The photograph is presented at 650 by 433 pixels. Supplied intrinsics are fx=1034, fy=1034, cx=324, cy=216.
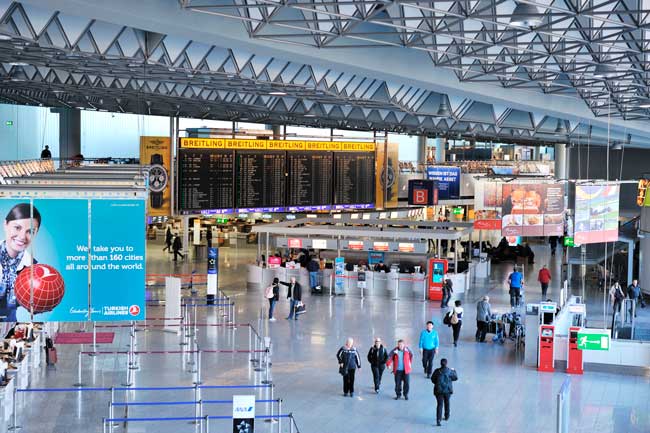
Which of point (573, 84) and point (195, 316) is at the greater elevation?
point (573, 84)

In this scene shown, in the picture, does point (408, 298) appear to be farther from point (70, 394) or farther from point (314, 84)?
point (70, 394)

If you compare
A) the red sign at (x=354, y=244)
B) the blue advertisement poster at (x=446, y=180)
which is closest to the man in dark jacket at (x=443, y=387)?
the red sign at (x=354, y=244)

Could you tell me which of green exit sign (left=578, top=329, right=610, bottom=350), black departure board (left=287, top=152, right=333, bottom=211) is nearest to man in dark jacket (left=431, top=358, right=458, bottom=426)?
green exit sign (left=578, top=329, right=610, bottom=350)

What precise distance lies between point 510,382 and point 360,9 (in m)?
7.23

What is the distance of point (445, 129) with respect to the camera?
39.7 metres

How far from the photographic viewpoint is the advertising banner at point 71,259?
36.4 feet

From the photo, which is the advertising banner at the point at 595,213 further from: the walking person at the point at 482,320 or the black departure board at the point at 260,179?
the black departure board at the point at 260,179

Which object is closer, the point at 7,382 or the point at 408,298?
the point at 7,382

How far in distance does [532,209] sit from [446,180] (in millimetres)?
17033

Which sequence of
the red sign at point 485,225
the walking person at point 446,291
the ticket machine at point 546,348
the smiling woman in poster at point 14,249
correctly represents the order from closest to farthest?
the smiling woman in poster at point 14,249 → the ticket machine at point 546,348 → the walking person at point 446,291 → the red sign at point 485,225

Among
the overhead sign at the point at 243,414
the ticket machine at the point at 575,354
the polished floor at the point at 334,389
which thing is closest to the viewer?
the overhead sign at the point at 243,414

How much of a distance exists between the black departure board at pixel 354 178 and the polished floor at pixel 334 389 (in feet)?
41.0

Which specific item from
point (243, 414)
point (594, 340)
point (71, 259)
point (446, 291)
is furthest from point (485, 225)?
point (71, 259)

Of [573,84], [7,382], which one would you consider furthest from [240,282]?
[7,382]
